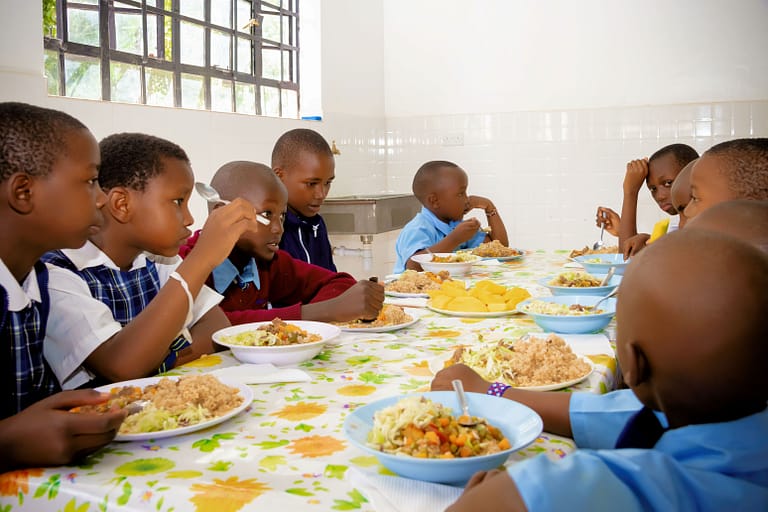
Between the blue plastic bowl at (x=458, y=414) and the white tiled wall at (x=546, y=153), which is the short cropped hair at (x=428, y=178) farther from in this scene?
the blue plastic bowl at (x=458, y=414)

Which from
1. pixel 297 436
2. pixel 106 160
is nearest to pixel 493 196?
pixel 106 160

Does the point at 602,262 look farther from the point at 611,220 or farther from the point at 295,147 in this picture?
the point at 295,147

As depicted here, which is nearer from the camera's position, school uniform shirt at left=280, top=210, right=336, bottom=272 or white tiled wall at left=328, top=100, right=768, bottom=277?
school uniform shirt at left=280, top=210, right=336, bottom=272

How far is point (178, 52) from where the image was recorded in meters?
4.28

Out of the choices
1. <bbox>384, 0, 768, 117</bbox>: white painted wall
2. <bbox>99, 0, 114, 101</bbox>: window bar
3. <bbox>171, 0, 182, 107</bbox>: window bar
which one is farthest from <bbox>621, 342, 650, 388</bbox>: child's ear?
<bbox>384, 0, 768, 117</bbox>: white painted wall

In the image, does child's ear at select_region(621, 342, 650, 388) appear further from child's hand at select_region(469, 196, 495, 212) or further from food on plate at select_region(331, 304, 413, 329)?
child's hand at select_region(469, 196, 495, 212)

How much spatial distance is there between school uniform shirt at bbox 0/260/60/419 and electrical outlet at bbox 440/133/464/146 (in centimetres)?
504

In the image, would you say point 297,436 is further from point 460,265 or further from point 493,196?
point 493,196

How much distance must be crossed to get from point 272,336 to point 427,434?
2.34 feet

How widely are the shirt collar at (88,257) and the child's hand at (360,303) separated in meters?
0.61

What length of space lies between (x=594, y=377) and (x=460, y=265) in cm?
155

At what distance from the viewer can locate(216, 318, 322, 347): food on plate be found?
1564 mm

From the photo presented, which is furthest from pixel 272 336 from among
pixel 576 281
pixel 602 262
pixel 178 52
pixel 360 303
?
pixel 178 52

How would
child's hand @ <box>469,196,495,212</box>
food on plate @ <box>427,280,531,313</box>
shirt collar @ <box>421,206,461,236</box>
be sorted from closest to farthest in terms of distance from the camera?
food on plate @ <box>427,280,531,313</box> → shirt collar @ <box>421,206,461,236</box> → child's hand @ <box>469,196,495,212</box>
